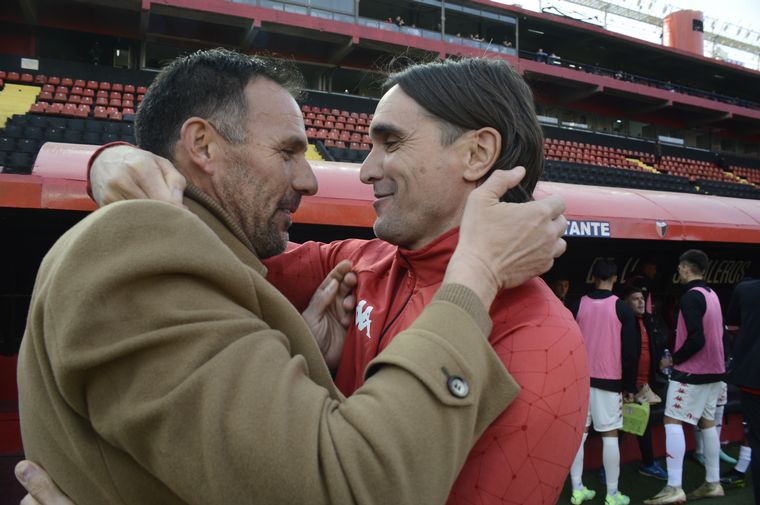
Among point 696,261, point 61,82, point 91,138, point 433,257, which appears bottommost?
point 696,261

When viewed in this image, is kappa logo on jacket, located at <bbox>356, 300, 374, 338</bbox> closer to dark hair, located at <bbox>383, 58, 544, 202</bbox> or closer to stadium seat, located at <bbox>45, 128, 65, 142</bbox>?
dark hair, located at <bbox>383, 58, 544, 202</bbox>

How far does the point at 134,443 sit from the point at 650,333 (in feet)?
19.8

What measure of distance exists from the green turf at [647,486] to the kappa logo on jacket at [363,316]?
4.09 meters

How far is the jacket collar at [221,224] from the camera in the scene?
1225 millimetres

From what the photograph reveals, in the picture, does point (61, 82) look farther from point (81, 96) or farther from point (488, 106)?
point (488, 106)

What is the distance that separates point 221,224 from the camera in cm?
125

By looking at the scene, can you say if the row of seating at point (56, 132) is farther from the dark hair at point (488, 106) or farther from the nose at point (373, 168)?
the dark hair at point (488, 106)

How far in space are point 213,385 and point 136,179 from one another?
667mm

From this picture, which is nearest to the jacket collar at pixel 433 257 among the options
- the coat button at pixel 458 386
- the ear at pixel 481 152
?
the ear at pixel 481 152

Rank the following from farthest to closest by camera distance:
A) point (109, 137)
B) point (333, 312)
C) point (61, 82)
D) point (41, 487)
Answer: point (61, 82) < point (109, 137) < point (333, 312) < point (41, 487)

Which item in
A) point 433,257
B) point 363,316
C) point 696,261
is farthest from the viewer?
point 696,261

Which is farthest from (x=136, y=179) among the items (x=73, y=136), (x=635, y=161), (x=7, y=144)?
(x=635, y=161)

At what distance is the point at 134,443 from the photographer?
82 cm

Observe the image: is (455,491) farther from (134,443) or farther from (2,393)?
(2,393)
